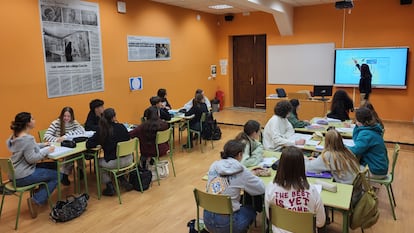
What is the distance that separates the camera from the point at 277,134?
434 centimetres

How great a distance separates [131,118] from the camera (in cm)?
766

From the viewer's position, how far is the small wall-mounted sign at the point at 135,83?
752cm

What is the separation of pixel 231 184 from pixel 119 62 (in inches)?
205

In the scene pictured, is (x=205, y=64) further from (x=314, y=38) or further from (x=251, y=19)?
(x=314, y=38)

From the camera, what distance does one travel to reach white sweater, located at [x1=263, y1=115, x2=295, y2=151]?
14.0 ft

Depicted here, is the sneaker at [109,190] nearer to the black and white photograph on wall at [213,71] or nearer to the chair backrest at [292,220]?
the chair backrest at [292,220]

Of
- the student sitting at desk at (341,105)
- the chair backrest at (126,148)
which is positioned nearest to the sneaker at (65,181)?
the chair backrest at (126,148)

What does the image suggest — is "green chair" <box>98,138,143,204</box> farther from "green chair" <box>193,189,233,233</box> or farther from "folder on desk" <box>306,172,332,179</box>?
"folder on desk" <box>306,172,332,179</box>

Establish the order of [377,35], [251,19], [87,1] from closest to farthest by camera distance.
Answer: [87,1] < [377,35] < [251,19]

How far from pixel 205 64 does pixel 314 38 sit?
3.26 m

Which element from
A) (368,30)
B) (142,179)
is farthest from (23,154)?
(368,30)

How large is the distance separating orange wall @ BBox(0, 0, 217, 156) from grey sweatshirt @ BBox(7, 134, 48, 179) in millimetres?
1554

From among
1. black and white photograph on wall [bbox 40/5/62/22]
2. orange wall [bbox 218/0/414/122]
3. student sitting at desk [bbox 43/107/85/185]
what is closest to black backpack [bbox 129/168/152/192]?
student sitting at desk [bbox 43/107/85/185]

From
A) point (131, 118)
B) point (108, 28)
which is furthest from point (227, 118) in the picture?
point (108, 28)
